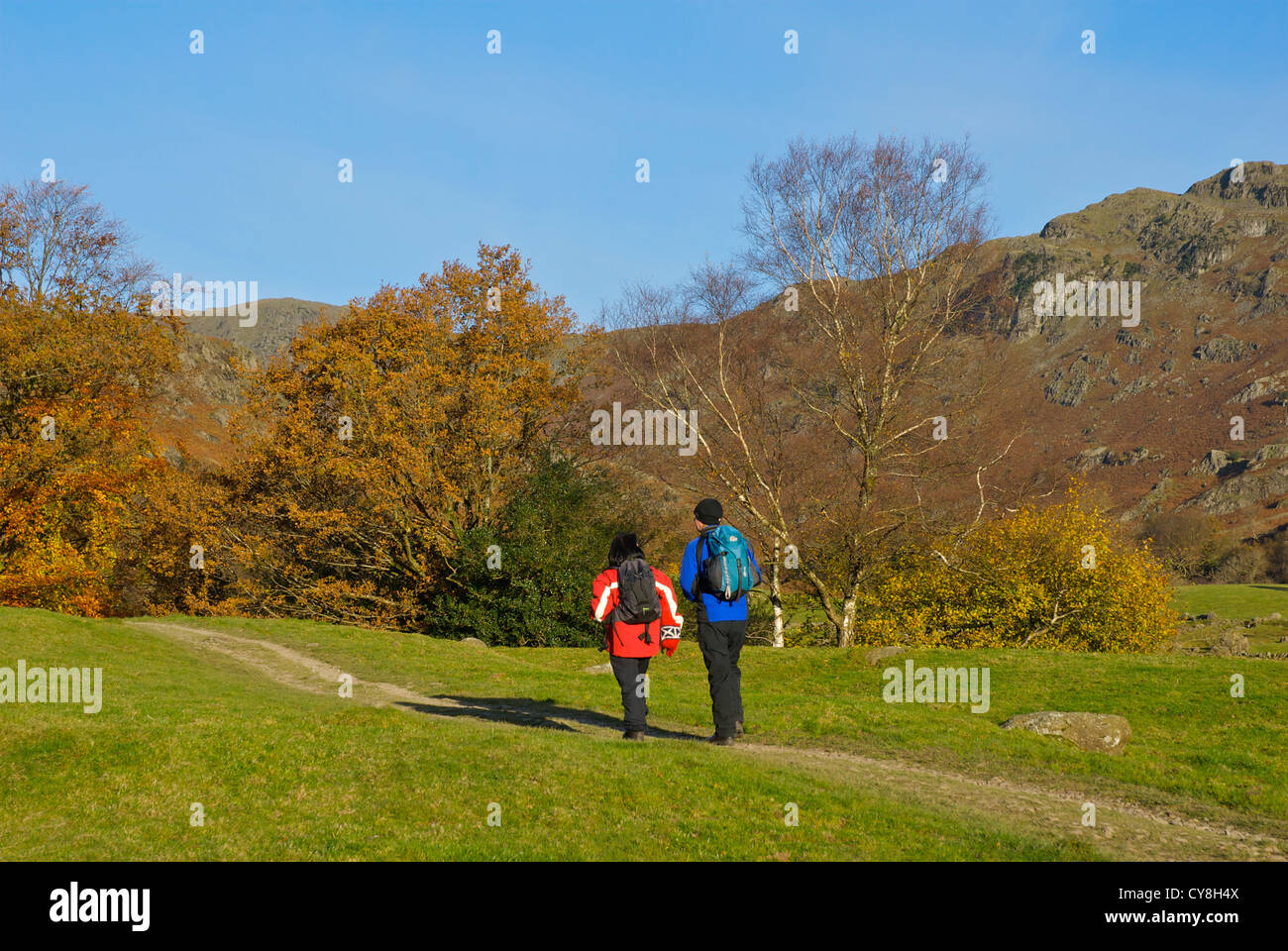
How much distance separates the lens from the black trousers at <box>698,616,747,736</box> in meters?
11.9

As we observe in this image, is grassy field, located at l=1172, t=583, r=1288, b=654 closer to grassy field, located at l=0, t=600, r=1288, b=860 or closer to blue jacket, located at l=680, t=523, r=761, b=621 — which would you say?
grassy field, located at l=0, t=600, r=1288, b=860

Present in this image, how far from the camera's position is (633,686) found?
12.2 m

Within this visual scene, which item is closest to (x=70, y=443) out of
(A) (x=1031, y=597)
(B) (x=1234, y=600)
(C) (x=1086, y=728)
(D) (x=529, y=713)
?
(D) (x=529, y=713)

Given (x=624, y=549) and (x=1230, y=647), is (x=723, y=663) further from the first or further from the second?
(x=1230, y=647)

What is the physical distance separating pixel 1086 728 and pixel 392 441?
28327mm

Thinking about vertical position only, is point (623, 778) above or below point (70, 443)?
below

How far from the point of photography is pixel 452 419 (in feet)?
130

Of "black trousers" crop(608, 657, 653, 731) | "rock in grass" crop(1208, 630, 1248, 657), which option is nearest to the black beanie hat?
"black trousers" crop(608, 657, 653, 731)

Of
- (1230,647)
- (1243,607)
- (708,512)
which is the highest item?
(708,512)

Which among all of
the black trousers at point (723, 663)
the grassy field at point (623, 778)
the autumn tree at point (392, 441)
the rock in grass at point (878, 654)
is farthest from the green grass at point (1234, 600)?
the black trousers at point (723, 663)

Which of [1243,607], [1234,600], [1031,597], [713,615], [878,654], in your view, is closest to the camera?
[713,615]

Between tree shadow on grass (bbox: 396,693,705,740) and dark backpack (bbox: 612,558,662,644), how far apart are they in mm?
2500
